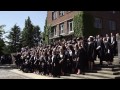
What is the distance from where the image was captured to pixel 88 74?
1441 cm

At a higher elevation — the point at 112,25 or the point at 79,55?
the point at 112,25

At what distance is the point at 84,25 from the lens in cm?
3275

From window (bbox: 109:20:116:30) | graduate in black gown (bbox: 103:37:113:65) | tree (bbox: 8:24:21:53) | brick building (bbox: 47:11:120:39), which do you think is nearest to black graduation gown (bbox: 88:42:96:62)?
graduate in black gown (bbox: 103:37:113:65)

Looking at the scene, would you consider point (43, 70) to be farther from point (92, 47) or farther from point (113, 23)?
point (113, 23)

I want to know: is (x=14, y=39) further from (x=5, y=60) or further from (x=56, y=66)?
(x=56, y=66)

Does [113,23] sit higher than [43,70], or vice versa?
[113,23]

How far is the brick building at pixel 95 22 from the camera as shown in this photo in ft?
116

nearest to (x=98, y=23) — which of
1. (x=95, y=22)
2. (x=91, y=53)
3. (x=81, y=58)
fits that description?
(x=95, y=22)

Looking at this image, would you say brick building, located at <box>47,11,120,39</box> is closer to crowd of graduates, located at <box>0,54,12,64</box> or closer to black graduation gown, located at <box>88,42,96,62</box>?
crowd of graduates, located at <box>0,54,12,64</box>

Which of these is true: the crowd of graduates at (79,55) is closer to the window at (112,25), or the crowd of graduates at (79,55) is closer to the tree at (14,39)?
the window at (112,25)

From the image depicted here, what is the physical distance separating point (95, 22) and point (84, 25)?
7.93 feet
